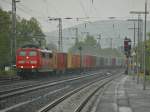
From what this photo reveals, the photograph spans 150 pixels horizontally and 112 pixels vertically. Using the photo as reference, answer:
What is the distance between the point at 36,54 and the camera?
4825 cm

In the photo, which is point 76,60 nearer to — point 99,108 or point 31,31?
point 31,31

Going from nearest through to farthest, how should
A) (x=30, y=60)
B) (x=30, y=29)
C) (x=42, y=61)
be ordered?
(x=30, y=60), (x=42, y=61), (x=30, y=29)

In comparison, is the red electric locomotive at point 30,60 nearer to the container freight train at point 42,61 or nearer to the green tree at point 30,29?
the container freight train at point 42,61

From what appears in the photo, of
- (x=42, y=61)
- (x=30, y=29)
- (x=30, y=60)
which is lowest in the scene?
(x=42, y=61)

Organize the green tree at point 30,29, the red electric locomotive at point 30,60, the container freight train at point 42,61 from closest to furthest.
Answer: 1. the red electric locomotive at point 30,60
2. the container freight train at point 42,61
3. the green tree at point 30,29

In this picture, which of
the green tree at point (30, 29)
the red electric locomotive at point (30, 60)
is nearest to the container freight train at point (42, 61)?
the red electric locomotive at point (30, 60)

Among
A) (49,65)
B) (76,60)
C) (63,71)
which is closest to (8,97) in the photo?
(49,65)

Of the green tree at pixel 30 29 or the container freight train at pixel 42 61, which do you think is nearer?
the container freight train at pixel 42 61

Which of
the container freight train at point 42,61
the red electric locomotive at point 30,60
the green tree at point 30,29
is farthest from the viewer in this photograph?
the green tree at point 30,29

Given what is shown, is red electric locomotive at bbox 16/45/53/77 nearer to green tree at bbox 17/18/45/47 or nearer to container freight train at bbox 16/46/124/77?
container freight train at bbox 16/46/124/77

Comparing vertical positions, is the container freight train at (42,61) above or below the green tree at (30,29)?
below

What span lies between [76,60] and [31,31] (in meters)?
15.8

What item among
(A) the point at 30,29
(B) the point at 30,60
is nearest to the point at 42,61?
(B) the point at 30,60

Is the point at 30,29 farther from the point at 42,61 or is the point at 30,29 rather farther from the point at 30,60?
the point at 30,60
